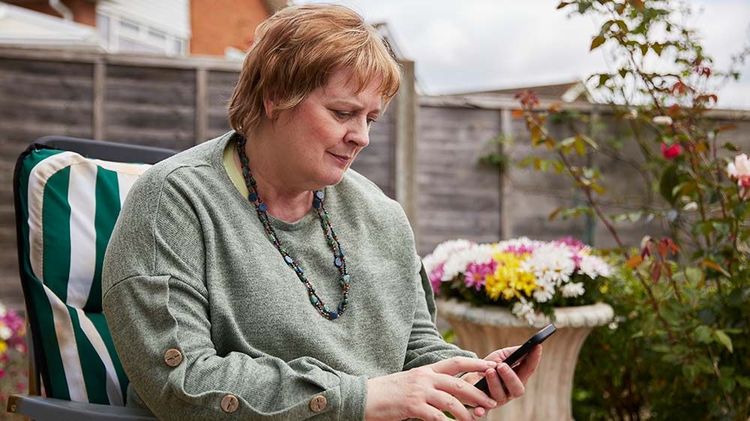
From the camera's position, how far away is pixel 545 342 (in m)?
2.55

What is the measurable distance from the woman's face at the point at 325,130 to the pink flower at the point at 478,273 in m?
1.20

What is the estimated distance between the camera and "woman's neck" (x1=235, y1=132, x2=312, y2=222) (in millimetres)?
1444

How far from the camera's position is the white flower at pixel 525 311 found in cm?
246

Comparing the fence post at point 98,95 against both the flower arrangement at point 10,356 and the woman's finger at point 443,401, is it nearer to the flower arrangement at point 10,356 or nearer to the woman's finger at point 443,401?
the flower arrangement at point 10,356

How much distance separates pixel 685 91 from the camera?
96.4 inches

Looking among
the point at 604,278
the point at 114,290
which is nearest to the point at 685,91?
the point at 604,278

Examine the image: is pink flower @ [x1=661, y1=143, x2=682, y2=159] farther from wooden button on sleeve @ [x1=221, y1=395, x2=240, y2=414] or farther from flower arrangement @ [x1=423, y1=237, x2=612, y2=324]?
wooden button on sleeve @ [x1=221, y1=395, x2=240, y2=414]

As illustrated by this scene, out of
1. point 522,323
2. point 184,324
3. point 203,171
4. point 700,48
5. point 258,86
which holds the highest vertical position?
point 700,48

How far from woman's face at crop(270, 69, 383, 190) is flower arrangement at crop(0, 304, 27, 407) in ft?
7.33

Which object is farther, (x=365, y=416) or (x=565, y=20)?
(x=565, y=20)

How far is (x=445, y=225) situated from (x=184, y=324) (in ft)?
13.5

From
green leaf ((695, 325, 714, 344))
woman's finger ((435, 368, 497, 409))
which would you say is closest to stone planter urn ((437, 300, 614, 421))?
green leaf ((695, 325, 714, 344))

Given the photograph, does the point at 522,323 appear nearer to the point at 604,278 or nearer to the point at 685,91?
the point at 604,278

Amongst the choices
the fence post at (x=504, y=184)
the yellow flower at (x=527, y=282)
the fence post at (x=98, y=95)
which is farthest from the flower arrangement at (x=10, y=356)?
the fence post at (x=504, y=184)
